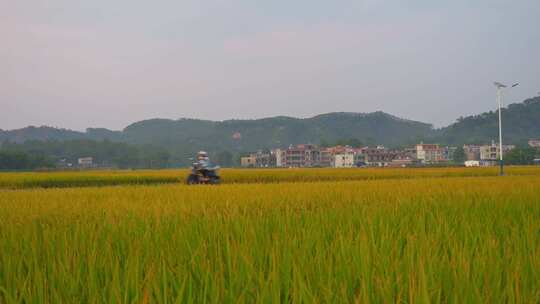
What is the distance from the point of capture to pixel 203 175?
16078 millimetres

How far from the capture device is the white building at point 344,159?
438ft

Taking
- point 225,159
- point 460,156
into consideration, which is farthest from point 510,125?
point 225,159

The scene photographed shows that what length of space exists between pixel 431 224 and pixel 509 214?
93cm

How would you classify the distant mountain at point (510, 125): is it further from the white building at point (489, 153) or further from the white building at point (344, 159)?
the white building at point (344, 159)

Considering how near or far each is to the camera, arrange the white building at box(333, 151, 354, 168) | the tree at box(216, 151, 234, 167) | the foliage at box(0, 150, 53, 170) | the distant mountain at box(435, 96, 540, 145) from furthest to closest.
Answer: the distant mountain at box(435, 96, 540, 145) < the tree at box(216, 151, 234, 167) < the white building at box(333, 151, 354, 168) < the foliage at box(0, 150, 53, 170)

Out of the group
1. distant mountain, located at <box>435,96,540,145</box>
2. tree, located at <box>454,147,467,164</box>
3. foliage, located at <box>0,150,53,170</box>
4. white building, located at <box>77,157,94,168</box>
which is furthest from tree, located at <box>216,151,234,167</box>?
distant mountain, located at <box>435,96,540,145</box>

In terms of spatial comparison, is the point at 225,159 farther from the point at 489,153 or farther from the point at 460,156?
the point at 489,153

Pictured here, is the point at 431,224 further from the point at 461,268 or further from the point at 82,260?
the point at 82,260

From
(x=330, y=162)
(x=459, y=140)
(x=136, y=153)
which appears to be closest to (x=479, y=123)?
(x=459, y=140)

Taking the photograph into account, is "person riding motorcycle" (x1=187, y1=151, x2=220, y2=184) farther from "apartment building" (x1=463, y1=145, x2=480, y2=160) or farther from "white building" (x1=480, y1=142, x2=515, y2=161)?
"apartment building" (x1=463, y1=145, x2=480, y2=160)

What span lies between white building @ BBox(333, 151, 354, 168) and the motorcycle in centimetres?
11922

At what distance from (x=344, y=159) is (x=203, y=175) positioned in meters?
120

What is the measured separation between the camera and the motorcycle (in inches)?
630

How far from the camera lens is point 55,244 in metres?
2.43
